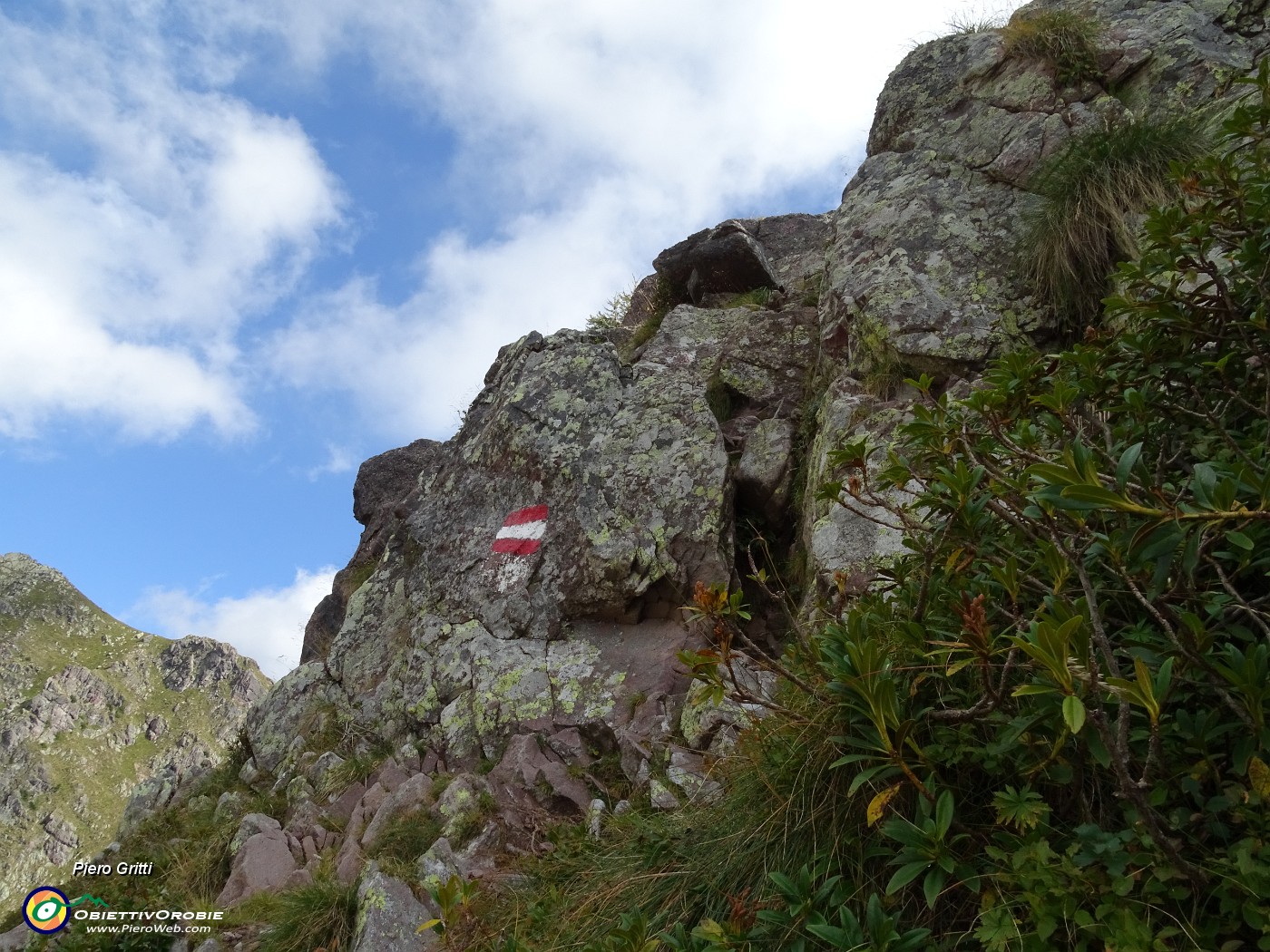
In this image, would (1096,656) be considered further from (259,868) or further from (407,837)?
(259,868)

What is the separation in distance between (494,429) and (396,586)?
2.03 metres

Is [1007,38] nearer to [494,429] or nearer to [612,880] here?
[494,429]

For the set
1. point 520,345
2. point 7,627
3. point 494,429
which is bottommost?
point 494,429

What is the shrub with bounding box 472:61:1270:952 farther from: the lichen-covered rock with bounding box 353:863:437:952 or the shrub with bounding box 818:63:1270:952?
the lichen-covered rock with bounding box 353:863:437:952

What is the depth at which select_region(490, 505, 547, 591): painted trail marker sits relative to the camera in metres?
7.31

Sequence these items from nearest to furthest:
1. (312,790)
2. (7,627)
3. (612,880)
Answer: (612,880)
(312,790)
(7,627)

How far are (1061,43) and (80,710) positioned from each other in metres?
109

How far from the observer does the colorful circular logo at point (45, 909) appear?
17.7ft

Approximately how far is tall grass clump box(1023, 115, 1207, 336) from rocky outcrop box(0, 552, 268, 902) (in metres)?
83.1

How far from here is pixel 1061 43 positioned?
25.8ft

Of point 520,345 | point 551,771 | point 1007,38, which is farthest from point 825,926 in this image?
point 1007,38

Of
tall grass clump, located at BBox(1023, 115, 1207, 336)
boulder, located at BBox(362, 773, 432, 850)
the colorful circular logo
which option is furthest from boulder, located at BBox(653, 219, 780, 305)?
the colorful circular logo

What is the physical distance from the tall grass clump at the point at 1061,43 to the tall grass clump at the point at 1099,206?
1.49m

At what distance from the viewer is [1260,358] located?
8.19ft
